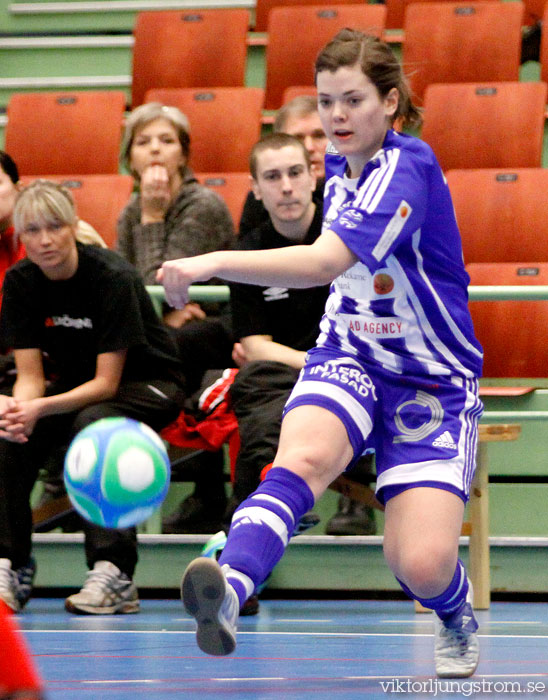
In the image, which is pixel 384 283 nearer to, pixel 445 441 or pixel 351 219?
pixel 351 219

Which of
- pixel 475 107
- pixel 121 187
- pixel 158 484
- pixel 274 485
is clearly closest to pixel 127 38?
pixel 121 187

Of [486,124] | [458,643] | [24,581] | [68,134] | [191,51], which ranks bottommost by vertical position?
[24,581]

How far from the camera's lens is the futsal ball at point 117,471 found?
2797 millimetres

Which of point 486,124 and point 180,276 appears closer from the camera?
point 180,276

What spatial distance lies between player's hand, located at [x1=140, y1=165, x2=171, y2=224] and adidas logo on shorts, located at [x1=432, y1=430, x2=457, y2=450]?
8.70ft

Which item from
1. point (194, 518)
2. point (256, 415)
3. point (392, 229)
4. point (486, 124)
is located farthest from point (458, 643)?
point (486, 124)

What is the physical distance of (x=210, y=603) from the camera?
200 cm

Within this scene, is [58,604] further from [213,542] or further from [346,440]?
[346,440]

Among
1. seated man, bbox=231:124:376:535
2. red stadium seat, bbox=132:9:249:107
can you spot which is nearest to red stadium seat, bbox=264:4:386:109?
red stadium seat, bbox=132:9:249:107

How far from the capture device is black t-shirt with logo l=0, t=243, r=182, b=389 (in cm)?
403

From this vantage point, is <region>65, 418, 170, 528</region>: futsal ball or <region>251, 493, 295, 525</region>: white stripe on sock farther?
<region>65, 418, 170, 528</region>: futsal ball

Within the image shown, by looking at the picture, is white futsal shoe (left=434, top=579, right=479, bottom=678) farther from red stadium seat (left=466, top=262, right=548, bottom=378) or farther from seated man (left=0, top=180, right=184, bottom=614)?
red stadium seat (left=466, top=262, right=548, bottom=378)

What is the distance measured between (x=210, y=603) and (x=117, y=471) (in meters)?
0.84

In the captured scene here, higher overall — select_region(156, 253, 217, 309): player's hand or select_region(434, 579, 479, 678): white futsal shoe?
select_region(156, 253, 217, 309): player's hand
